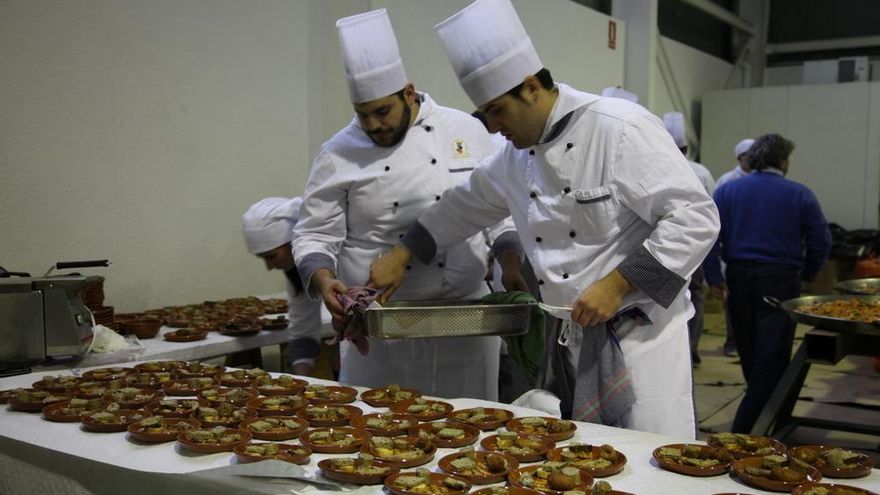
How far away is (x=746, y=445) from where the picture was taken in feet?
5.79

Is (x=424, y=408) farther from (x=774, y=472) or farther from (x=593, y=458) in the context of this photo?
(x=774, y=472)

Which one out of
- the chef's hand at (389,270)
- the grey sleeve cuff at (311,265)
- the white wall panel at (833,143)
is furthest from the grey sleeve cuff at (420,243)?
the white wall panel at (833,143)

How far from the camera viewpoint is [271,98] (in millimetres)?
4750

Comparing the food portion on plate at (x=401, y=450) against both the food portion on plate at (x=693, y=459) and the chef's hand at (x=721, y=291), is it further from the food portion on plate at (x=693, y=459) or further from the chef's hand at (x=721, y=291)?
the chef's hand at (x=721, y=291)

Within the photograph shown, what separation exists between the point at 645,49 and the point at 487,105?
7077 millimetres

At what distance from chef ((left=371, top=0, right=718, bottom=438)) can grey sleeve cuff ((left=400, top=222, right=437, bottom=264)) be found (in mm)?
443

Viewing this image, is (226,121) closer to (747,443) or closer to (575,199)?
(575,199)

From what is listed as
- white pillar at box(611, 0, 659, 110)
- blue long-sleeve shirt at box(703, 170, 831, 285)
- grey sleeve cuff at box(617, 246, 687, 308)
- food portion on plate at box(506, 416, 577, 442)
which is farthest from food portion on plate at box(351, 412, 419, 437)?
white pillar at box(611, 0, 659, 110)

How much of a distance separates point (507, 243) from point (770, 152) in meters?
2.43

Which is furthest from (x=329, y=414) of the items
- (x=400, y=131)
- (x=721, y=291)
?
(x=721, y=291)

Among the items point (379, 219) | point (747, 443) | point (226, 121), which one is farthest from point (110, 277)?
point (747, 443)

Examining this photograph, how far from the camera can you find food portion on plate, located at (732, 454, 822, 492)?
1549 millimetres

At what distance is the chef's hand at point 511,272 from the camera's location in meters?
2.78

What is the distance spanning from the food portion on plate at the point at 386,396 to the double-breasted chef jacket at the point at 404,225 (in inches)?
22.3
